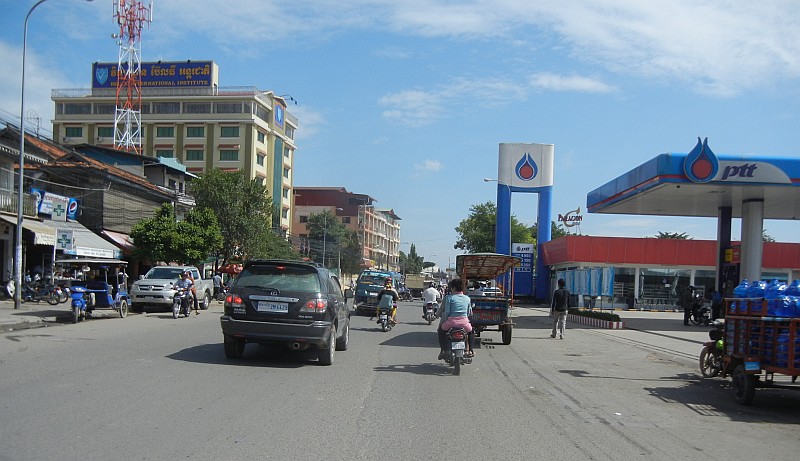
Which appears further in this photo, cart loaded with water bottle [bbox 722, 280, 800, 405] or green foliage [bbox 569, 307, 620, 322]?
green foliage [bbox 569, 307, 620, 322]

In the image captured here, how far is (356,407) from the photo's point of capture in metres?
8.30

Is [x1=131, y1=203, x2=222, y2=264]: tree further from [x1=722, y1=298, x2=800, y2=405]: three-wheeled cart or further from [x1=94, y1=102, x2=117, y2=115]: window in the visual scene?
[x1=94, y1=102, x2=117, y2=115]: window

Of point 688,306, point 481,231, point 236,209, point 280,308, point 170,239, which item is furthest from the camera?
point 481,231

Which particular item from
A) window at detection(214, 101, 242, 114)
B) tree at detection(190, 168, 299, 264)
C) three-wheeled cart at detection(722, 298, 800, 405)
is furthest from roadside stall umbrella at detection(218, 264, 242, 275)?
window at detection(214, 101, 242, 114)

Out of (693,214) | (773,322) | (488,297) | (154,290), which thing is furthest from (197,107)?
(773,322)

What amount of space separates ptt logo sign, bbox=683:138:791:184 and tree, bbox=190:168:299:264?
2870cm

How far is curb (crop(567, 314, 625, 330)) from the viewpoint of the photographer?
25984mm

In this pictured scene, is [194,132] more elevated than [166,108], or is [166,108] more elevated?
[166,108]

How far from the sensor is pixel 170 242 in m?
34.1

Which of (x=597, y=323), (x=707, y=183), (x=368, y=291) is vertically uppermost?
(x=707, y=183)

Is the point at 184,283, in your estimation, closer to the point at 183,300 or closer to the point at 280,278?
the point at 183,300

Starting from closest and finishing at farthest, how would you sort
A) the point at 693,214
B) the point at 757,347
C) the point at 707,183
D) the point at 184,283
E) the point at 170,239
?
the point at 757,347 → the point at 707,183 → the point at 184,283 → the point at 693,214 → the point at 170,239

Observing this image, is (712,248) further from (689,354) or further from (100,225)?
(100,225)

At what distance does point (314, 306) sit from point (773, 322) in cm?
690
